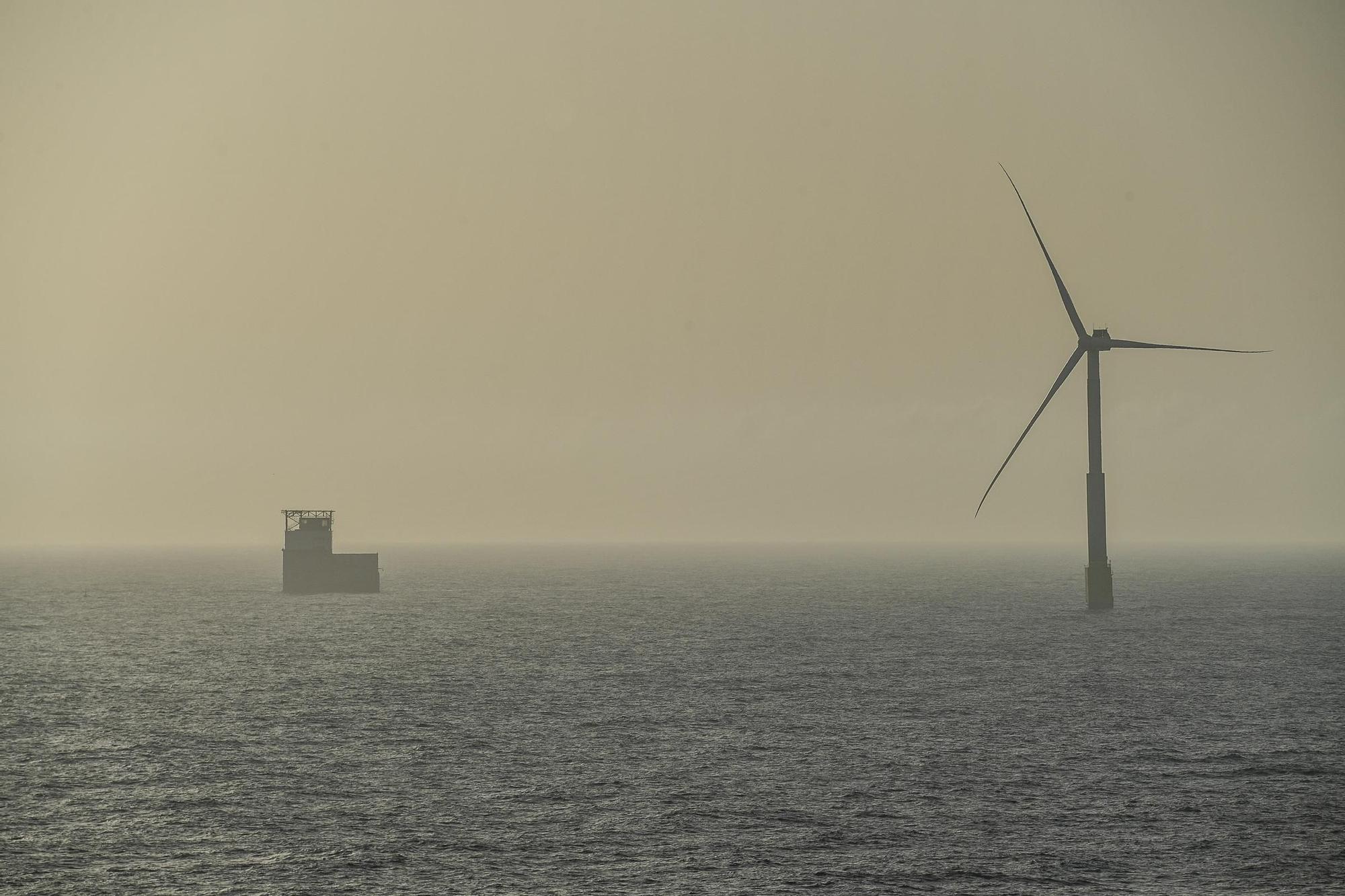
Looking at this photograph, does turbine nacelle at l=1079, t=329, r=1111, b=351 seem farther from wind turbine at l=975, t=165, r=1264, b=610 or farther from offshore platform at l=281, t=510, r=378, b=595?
offshore platform at l=281, t=510, r=378, b=595

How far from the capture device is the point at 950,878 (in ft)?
123

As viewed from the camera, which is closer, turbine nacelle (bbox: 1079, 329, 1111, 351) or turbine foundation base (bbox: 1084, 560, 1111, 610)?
turbine nacelle (bbox: 1079, 329, 1111, 351)

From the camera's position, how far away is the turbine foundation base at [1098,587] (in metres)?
144

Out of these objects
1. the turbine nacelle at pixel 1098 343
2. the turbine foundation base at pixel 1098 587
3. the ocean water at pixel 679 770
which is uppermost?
the turbine nacelle at pixel 1098 343

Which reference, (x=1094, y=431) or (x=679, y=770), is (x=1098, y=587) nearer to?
(x=1094, y=431)

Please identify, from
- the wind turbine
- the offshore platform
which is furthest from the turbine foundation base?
the offshore platform

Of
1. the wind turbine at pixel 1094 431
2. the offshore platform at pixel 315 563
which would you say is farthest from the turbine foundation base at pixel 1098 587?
the offshore platform at pixel 315 563

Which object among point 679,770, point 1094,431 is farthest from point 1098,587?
point 679,770

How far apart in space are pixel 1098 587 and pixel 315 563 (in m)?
113

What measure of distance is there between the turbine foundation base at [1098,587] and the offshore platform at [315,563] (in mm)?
106943

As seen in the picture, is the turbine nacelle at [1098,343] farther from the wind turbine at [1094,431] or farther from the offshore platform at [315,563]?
the offshore platform at [315,563]

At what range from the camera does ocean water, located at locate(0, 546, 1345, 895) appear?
1528 inches

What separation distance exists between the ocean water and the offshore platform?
245ft

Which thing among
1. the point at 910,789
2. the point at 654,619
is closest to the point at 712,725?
the point at 910,789
